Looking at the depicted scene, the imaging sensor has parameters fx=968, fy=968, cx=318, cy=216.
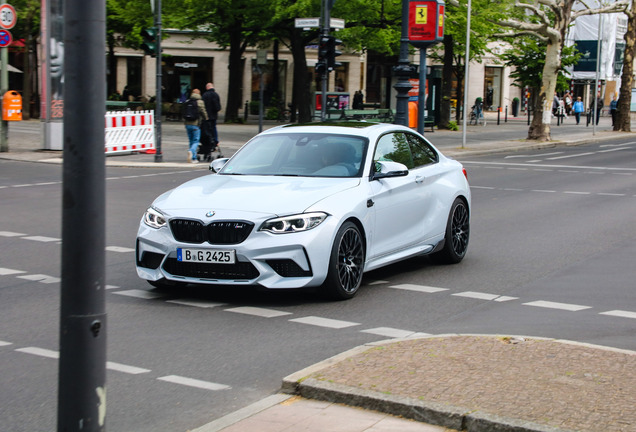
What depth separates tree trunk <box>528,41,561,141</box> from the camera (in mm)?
36938

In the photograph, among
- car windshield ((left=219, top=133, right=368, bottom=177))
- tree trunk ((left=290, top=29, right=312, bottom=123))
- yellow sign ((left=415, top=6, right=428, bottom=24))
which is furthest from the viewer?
tree trunk ((left=290, top=29, right=312, bottom=123))

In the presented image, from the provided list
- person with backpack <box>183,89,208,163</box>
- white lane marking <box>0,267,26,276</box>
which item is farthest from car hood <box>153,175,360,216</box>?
person with backpack <box>183,89,208,163</box>

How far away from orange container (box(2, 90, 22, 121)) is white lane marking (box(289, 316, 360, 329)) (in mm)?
19624

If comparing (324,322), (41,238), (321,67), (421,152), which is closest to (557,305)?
(324,322)

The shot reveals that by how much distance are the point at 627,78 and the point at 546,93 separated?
1417 centimetres

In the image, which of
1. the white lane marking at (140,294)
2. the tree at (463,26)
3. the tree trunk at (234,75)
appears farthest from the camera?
the tree trunk at (234,75)

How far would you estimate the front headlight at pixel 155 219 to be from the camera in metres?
8.38

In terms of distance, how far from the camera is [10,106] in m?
25.4

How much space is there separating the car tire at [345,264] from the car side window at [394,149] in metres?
1.15

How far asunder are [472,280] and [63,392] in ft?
20.4

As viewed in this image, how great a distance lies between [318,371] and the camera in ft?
18.6

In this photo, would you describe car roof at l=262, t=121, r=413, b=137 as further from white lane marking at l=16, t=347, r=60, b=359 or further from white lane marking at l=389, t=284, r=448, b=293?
white lane marking at l=16, t=347, r=60, b=359

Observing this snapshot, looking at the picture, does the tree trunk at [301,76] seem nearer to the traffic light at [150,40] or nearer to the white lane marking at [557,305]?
the traffic light at [150,40]

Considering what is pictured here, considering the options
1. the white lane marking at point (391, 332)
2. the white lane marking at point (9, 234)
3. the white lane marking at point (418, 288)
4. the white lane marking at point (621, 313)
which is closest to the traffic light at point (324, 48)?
the white lane marking at point (9, 234)
